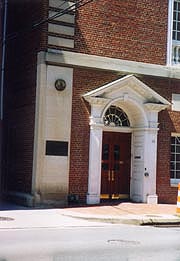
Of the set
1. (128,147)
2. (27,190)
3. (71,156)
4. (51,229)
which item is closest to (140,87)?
(128,147)

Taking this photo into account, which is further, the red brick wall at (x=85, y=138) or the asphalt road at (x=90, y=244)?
the red brick wall at (x=85, y=138)

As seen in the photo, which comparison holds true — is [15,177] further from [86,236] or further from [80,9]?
[86,236]

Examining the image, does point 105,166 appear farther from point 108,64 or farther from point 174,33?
point 174,33

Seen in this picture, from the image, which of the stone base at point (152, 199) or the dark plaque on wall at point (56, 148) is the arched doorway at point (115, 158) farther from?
the dark plaque on wall at point (56, 148)

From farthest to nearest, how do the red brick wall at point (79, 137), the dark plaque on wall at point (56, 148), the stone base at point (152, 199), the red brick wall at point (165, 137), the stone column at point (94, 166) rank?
1. the red brick wall at point (165, 137)
2. the stone base at point (152, 199)
3. the stone column at point (94, 166)
4. the red brick wall at point (79, 137)
5. the dark plaque on wall at point (56, 148)

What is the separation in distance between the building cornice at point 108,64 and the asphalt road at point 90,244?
282 inches

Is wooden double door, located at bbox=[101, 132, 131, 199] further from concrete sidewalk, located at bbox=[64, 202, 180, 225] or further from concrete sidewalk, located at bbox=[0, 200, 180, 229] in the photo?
concrete sidewalk, located at bbox=[0, 200, 180, 229]

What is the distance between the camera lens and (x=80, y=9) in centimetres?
2034

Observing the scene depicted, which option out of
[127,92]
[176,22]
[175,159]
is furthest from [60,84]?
[176,22]

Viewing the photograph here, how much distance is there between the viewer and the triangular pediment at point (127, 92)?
66.1 ft

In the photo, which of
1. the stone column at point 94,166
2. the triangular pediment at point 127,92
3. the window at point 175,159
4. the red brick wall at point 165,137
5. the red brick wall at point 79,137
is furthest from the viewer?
the window at point 175,159

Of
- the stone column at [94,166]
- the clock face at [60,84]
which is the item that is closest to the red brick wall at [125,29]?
the clock face at [60,84]

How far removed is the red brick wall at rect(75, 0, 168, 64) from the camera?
20.5 metres

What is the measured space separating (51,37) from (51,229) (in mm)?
8122
